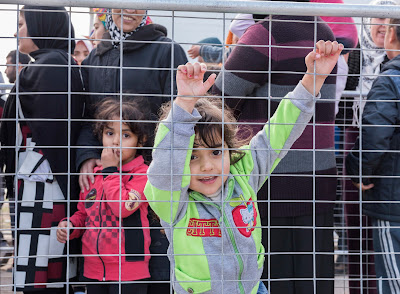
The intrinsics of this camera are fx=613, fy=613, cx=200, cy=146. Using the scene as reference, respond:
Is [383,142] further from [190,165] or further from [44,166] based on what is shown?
[44,166]

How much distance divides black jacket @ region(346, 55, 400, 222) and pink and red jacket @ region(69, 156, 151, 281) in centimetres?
101

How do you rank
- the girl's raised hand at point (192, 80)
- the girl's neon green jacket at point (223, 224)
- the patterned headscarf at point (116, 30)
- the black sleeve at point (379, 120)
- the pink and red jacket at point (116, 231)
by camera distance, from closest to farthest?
1. the girl's raised hand at point (192, 80)
2. the girl's neon green jacket at point (223, 224)
3. the pink and red jacket at point (116, 231)
4. the black sleeve at point (379, 120)
5. the patterned headscarf at point (116, 30)

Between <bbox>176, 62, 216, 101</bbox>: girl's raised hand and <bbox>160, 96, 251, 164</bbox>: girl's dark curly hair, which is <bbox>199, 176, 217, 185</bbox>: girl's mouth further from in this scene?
<bbox>176, 62, 216, 101</bbox>: girl's raised hand

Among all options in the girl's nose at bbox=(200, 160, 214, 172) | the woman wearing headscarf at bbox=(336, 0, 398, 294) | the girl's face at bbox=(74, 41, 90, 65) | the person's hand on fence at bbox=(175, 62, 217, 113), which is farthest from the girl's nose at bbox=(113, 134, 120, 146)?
the girl's face at bbox=(74, 41, 90, 65)

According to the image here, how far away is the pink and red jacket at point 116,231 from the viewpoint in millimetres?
A: 2621

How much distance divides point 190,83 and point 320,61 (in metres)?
0.44

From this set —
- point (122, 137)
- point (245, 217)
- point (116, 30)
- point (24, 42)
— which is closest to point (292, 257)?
point (245, 217)

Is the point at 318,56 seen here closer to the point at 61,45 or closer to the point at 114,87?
the point at 114,87

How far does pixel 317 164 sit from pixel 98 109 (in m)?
1.00

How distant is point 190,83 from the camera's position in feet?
5.92

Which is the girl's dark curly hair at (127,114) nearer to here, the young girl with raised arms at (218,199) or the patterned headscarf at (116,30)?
the patterned headscarf at (116,30)

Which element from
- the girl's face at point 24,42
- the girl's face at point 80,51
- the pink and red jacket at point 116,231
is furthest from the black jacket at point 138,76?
the girl's face at point 80,51

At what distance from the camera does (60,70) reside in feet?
9.00

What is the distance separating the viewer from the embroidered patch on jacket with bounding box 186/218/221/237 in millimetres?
2096
